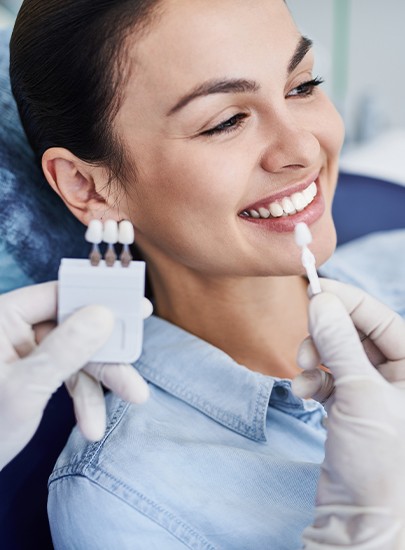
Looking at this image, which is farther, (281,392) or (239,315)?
(239,315)

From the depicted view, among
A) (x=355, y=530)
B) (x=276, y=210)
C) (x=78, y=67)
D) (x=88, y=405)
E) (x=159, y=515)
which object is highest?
(x=78, y=67)

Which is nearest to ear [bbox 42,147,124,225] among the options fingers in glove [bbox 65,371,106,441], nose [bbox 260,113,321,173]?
nose [bbox 260,113,321,173]

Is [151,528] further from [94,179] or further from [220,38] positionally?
[220,38]

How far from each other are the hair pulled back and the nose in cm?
22

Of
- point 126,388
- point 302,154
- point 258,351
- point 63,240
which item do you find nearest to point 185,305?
point 258,351

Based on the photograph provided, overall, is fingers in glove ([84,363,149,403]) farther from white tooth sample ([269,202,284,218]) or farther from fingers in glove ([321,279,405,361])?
white tooth sample ([269,202,284,218])

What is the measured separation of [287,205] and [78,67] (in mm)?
376

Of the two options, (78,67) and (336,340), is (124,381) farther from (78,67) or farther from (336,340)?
(78,67)

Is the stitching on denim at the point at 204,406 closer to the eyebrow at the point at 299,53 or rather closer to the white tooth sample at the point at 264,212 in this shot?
the white tooth sample at the point at 264,212

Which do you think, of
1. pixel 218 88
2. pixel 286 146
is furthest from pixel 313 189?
pixel 218 88

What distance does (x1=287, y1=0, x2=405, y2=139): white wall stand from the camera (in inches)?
116

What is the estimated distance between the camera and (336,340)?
0.79 meters

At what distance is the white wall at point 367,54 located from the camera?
2949 mm

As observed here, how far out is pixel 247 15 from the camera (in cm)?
99
